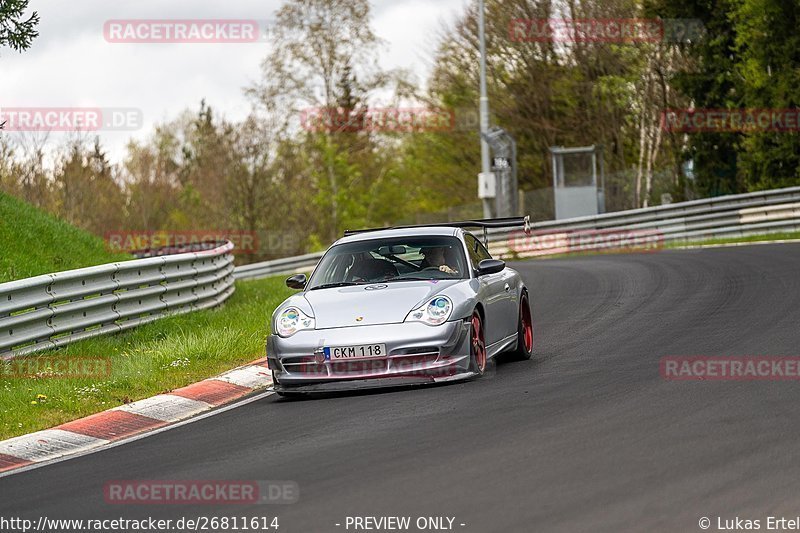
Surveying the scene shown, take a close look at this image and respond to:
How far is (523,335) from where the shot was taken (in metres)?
12.1

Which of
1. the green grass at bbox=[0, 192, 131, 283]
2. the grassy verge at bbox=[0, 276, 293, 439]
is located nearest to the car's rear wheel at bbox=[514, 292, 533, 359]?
the grassy verge at bbox=[0, 276, 293, 439]

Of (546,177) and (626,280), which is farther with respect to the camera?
(546,177)

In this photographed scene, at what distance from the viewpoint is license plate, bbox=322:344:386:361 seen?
10039 millimetres

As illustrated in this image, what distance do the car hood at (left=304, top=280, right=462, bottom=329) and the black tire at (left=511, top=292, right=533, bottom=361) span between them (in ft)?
4.17

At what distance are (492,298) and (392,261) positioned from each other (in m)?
0.99

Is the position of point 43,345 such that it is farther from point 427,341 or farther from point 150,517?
point 150,517

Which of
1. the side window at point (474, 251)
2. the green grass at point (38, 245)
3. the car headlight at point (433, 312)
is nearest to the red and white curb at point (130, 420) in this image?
the car headlight at point (433, 312)

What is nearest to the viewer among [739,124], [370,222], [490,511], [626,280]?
[490,511]

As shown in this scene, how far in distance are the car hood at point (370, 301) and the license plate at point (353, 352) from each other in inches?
8.7

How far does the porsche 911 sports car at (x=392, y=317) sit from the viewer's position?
10102 millimetres

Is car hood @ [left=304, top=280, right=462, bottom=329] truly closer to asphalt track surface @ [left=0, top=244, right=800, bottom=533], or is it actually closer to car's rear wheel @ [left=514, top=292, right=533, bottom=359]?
asphalt track surface @ [left=0, top=244, right=800, bottom=533]

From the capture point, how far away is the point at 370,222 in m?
59.8

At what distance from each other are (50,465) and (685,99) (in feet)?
118

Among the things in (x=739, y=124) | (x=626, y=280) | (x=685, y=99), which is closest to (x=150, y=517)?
(x=626, y=280)
